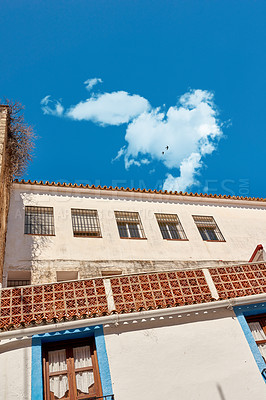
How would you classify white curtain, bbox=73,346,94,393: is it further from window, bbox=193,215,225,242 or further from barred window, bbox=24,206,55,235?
window, bbox=193,215,225,242

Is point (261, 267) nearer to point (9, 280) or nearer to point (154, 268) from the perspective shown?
point (154, 268)

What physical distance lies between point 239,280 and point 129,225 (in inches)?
186

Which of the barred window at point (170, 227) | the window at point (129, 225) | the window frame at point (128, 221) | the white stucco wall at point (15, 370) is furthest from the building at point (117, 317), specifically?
the barred window at point (170, 227)

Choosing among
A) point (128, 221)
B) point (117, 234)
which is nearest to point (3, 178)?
point (117, 234)

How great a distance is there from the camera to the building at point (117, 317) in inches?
242

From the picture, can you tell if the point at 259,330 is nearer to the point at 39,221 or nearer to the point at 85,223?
the point at 85,223

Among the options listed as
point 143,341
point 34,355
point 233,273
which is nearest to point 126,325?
point 143,341

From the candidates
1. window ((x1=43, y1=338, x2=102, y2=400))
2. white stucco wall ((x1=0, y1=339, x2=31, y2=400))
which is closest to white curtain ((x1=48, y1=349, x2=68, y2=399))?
window ((x1=43, y1=338, x2=102, y2=400))

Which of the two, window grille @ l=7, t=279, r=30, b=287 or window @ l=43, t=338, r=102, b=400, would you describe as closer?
window @ l=43, t=338, r=102, b=400

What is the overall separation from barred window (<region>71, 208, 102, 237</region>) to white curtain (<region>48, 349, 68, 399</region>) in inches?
187

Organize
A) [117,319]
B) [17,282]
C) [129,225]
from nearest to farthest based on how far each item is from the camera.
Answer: [117,319], [17,282], [129,225]

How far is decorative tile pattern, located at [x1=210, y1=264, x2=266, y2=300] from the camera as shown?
8180mm

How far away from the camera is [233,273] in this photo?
8.62 meters

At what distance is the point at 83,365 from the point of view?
21.0ft
